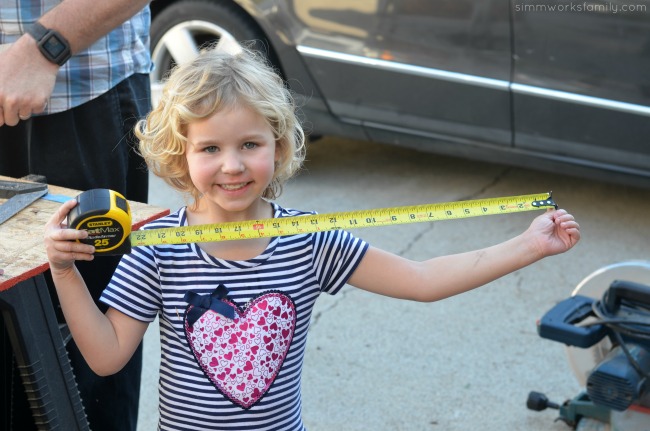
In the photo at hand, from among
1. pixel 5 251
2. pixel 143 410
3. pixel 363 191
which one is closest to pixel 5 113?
pixel 5 251

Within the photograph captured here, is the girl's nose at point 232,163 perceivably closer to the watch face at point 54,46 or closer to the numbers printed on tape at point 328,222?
the numbers printed on tape at point 328,222

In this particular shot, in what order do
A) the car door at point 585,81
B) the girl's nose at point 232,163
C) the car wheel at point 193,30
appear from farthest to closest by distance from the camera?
1. the car wheel at point 193,30
2. the car door at point 585,81
3. the girl's nose at point 232,163

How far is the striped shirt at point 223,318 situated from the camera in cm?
222

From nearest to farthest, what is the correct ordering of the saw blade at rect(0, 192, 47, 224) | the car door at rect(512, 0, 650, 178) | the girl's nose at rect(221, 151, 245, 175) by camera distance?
the girl's nose at rect(221, 151, 245, 175)
the saw blade at rect(0, 192, 47, 224)
the car door at rect(512, 0, 650, 178)

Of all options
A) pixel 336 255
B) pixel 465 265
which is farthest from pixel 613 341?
pixel 336 255

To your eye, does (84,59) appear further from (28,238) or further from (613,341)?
(613,341)

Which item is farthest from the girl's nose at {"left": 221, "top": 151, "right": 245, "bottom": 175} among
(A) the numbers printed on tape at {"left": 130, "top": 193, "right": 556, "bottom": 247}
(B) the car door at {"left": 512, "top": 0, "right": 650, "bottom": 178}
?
(B) the car door at {"left": 512, "top": 0, "right": 650, "bottom": 178}

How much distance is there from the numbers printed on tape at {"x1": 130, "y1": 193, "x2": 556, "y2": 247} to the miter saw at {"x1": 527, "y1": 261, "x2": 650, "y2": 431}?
1019 millimetres

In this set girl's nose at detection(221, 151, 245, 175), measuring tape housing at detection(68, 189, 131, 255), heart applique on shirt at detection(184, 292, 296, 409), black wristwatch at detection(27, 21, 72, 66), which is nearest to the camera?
measuring tape housing at detection(68, 189, 131, 255)

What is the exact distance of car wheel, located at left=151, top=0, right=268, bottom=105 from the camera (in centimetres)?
559

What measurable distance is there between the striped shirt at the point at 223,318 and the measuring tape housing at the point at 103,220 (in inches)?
6.8

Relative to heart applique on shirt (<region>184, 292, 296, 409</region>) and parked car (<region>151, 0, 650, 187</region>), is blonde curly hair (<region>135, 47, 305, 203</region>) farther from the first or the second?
parked car (<region>151, 0, 650, 187</region>)

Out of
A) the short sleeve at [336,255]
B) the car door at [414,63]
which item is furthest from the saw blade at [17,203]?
the car door at [414,63]

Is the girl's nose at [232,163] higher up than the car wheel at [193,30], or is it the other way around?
the girl's nose at [232,163]
